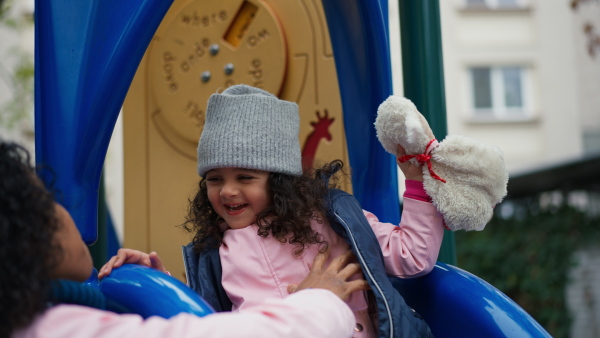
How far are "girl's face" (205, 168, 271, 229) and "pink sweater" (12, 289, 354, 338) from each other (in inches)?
23.2

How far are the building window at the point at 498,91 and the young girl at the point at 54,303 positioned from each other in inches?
381

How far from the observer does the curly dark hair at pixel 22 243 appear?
3.14ft

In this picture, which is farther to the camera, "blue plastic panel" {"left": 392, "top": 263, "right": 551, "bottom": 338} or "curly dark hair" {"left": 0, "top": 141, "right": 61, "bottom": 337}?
"blue plastic panel" {"left": 392, "top": 263, "right": 551, "bottom": 338}

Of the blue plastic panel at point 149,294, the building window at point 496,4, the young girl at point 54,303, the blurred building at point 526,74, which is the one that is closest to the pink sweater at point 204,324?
the young girl at point 54,303

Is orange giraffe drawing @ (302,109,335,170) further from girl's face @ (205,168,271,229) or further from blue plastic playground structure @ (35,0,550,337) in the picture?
blue plastic playground structure @ (35,0,550,337)

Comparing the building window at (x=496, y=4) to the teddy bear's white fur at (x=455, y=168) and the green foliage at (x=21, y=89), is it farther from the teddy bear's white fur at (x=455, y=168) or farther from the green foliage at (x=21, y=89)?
the teddy bear's white fur at (x=455, y=168)

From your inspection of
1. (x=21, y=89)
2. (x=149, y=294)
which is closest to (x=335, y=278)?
(x=149, y=294)

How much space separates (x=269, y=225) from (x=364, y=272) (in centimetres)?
25

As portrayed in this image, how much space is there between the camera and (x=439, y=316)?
1728mm

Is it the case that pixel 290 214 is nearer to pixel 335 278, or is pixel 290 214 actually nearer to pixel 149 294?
pixel 335 278

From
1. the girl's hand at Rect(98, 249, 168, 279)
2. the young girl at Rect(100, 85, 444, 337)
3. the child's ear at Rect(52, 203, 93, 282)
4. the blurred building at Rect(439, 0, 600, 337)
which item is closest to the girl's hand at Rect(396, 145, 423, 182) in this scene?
the young girl at Rect(100, 85, 444, 337)

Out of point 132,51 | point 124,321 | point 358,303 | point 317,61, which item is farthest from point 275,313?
point 317,61

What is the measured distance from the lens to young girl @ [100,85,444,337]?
1.64m

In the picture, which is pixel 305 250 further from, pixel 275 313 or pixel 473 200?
pixel 275 313
